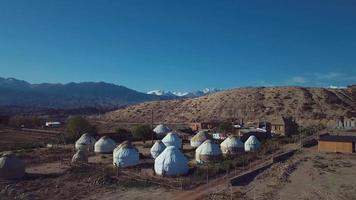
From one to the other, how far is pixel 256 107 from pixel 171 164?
9432 centimetres

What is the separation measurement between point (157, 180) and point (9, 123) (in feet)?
264

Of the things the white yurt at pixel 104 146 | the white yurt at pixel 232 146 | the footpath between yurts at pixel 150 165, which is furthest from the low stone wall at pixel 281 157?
the white yurt at pixel 104 146

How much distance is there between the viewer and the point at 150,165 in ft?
153

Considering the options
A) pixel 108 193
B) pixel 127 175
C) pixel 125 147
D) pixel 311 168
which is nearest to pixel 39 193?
pixel 108 193

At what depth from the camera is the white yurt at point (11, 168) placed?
3953cm

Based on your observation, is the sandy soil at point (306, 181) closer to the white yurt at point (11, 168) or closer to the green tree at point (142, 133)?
the white yurt at point (11, 168)

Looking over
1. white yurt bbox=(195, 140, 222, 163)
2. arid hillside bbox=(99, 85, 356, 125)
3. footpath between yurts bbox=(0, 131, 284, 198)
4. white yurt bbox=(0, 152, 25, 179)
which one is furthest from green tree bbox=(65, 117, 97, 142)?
arid hillside bbox=(99, 85, 356, 125)

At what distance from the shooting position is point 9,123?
107m

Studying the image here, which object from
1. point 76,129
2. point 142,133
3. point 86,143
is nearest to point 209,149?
point 86,143

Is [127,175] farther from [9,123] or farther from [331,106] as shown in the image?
[331,106]

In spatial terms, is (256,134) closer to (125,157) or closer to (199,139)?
(199,139)

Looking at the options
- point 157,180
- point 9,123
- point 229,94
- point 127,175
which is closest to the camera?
point 157,180

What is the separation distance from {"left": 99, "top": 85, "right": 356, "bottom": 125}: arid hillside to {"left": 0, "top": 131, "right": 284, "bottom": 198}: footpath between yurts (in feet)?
209

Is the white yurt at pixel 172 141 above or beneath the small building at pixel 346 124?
beneath
